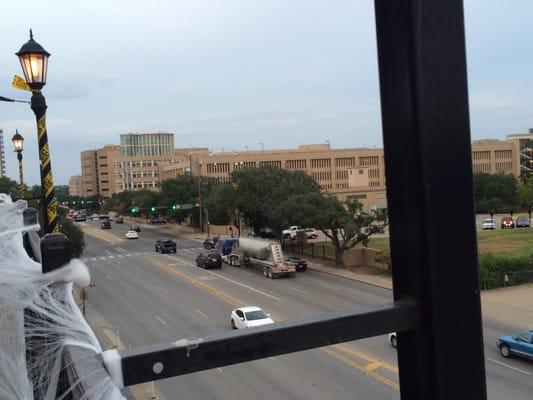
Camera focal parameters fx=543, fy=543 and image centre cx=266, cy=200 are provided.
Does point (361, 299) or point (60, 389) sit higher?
point (60, 389)

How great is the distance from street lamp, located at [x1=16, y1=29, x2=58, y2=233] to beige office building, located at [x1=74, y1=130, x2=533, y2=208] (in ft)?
47.7

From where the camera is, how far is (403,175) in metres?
1.26

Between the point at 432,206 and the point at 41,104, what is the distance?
604 centimetres

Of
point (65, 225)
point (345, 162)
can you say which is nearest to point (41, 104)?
point (65, 225)

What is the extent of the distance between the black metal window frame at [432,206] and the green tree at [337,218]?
79.5 feet

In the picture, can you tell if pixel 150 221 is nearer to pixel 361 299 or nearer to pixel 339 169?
pixel 339 169

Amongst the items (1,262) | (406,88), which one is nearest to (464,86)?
(406,88)

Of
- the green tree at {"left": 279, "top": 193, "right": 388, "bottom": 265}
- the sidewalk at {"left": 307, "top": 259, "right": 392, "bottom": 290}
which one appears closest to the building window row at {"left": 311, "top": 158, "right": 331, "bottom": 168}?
the green tree at {"left": 279, "top": 193, "right": 388, "bottom": 265}

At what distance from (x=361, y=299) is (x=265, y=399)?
6610 mm

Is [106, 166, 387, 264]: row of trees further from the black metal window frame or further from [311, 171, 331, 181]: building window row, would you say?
the black metal window frame

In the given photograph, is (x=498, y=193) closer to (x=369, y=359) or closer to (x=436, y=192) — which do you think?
(x=369, y=359)

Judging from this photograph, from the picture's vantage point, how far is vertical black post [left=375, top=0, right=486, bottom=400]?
1.22 metres

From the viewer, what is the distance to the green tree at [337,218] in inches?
1053

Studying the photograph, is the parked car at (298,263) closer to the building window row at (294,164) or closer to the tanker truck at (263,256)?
the tanker truck at (263,256)
